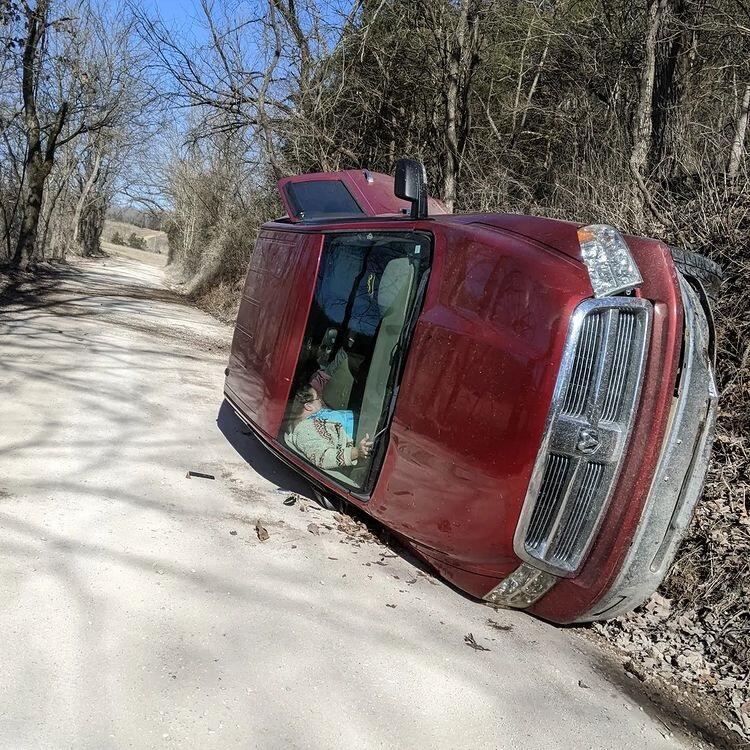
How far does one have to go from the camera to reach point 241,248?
1806cm

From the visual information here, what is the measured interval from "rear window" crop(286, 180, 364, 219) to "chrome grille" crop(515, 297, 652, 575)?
302cm

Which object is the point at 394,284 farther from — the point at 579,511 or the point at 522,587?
the point at 522,587

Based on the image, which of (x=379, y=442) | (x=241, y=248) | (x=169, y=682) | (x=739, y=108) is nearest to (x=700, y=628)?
(x=379, y=442)

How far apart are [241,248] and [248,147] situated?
125 inches

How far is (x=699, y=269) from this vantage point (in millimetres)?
3572

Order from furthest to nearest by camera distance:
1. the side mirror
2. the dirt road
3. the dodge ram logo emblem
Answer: the side mirror, the dodge ram logo emblem, the dirt road

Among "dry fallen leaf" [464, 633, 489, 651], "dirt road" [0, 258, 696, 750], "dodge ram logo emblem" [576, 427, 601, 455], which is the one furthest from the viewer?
"dry fallen leaf" [464, 633, 489, 651]

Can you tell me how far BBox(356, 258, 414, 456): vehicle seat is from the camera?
3895 millimetres

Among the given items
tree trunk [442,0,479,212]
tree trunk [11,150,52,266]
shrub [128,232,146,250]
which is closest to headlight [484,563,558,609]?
tree trunk [442,0,479,212]

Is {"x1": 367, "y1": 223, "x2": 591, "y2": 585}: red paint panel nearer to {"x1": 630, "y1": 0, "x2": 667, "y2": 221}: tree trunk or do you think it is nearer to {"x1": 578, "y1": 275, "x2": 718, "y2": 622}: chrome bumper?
{"x1": 578, "y1": 275, "x2": 718, "y2": 622}: chrome bumper

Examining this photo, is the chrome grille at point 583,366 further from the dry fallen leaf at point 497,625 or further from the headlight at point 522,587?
Answer: the dry fallen leaf at point 497,625

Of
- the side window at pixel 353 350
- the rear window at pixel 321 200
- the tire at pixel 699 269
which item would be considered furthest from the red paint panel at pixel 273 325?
the tire at pixel 699 269

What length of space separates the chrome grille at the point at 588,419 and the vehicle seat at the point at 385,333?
1.10 meters

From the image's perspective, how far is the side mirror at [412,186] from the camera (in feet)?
13.4
